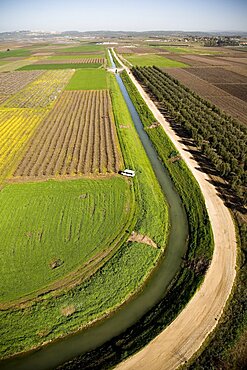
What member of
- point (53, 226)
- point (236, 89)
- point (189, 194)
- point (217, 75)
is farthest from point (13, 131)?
point (217, 75)

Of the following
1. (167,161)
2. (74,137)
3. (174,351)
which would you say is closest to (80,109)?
(74,137)

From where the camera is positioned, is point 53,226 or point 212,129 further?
point 212,129

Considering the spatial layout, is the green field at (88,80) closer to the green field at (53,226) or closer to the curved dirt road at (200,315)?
the green field at (53,226)

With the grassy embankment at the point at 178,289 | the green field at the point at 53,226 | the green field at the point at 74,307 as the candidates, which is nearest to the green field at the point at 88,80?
the grassy embankment at the point at 178,289

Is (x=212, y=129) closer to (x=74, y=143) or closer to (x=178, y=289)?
(x=74, y=143)

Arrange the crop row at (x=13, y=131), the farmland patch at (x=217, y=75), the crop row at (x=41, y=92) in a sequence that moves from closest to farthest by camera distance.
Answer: the crop row at (x=13, y=131) → the crop row at (x=41, y=92) → the farmland patch at (x=217, y=75)

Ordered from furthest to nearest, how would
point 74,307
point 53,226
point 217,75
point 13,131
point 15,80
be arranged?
point 217,75 → point 15,80 → point 13,131 → point 53,226 → point 74,307

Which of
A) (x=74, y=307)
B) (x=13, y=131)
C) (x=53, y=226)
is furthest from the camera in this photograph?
(x=13, y=131)

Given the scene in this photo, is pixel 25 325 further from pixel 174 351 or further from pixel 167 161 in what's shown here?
pixel 167 161
